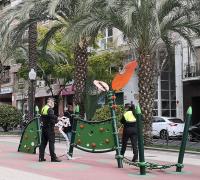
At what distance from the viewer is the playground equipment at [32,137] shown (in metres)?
17.0

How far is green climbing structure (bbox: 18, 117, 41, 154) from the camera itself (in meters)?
17.1

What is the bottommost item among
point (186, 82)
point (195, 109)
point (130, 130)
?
point (130, 130)

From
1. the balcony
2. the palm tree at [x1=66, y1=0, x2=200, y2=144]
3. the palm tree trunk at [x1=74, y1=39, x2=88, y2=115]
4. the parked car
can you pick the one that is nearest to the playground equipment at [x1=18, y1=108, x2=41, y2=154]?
the palm tree at [x1=66, y1=0, x2=200, y2=144]

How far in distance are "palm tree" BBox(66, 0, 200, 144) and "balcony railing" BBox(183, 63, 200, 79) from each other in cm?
1433

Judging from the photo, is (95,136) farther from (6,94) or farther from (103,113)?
(6,94)

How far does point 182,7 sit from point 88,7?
3888 millimetres

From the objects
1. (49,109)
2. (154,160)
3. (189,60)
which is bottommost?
(154,160)

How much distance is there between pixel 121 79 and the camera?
47.3 feet

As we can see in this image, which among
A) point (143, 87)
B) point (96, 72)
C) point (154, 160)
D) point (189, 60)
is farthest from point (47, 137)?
point (189, 60)

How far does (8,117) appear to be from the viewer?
35.5 metres

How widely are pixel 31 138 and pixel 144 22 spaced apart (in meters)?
6.68

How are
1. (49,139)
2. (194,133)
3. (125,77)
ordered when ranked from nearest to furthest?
(125,77) < (49,139) < (194,133)

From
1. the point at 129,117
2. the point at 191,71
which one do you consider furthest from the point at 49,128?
the point at 191,71

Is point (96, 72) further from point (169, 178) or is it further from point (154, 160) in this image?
point (169, 178)
